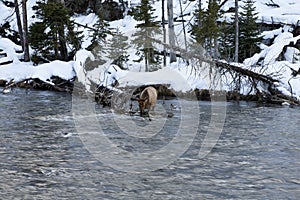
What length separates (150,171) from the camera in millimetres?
6512

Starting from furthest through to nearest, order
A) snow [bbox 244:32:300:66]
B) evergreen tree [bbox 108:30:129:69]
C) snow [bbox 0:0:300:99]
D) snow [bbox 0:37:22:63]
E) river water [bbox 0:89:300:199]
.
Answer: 1. snow [bbox 0:37:22:63]
2. evergreen tree [bbox 108:30:129:69]
3. snow [bbox 244:32:300:66]
4. snow [bbox 0:0:300:99]
5. river water [bbox 0:89:300:199]

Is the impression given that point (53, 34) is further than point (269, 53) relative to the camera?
Yes

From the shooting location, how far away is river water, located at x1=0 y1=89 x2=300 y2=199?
5.53 meters

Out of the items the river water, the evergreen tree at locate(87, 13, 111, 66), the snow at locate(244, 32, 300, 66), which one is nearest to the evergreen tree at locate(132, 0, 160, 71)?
the evergreen tree at locate(87, 13, 111, 66)

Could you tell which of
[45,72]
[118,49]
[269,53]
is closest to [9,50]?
[118,49]

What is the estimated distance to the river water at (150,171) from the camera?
553 centimetres

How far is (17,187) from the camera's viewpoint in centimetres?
557

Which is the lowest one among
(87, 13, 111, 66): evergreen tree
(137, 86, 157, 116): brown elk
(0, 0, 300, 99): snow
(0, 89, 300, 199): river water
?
(0, 89, 300, 199): river water

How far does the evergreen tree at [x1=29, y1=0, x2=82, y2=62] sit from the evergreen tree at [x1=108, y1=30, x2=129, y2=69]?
9.57 ft

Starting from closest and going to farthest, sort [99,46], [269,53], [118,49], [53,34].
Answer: [269,53], [118,49], [99,46], [53,34]

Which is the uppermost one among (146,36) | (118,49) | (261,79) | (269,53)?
(146,36)

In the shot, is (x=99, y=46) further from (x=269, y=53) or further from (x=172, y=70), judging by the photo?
(x=269, y=53)

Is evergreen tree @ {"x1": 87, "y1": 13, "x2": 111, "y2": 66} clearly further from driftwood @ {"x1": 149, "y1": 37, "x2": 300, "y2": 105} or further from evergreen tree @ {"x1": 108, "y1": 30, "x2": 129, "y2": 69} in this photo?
driftwood @ {"x1": 149, "y1": 37, "x2": 300, "y2": 105}

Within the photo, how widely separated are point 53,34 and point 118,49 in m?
4.63
